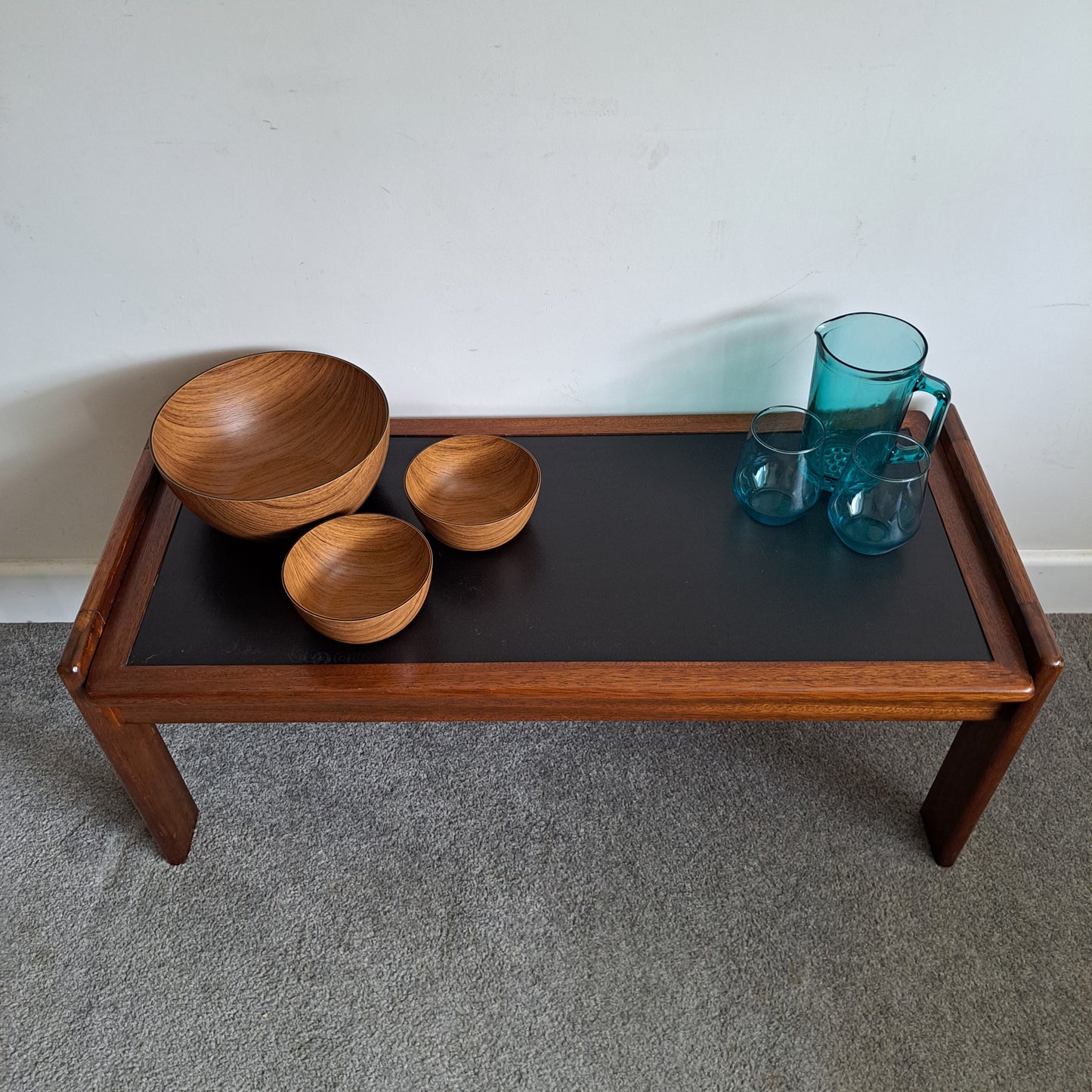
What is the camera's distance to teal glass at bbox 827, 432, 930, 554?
1064 millimetres

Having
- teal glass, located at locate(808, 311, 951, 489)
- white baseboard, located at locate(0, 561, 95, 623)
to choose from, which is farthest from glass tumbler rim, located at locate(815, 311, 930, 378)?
white baseboard, located at locate(0, 561, 95, 623)

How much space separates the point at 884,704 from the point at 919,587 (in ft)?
0.50

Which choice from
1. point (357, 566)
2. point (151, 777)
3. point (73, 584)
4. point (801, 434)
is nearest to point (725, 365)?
point (801, 434)

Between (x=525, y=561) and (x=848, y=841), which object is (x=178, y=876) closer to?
(x=525, y=561)

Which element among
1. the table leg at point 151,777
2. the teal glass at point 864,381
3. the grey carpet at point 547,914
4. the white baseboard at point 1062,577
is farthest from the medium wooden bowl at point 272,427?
the white baseboard at point 1062,577

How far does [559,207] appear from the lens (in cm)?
109

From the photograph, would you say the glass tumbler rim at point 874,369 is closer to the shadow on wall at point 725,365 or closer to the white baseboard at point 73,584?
the shadow on wall at point 725,365

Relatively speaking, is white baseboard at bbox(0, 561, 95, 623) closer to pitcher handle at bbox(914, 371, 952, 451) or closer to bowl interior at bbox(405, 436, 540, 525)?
bowl interior at bbox(405, 436, 540, 525)

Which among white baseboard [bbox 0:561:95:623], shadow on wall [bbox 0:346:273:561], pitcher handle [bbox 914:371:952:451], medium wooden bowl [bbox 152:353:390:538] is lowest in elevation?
white baseboard [bbox 0:561:95:623]

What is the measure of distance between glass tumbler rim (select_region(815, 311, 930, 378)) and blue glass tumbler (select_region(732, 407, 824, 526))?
0.08 meters

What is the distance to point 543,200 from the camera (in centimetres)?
109

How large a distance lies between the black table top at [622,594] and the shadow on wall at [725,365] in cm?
12

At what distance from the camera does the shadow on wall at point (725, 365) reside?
1.19m

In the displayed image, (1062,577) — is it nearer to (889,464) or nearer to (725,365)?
(889,464)
